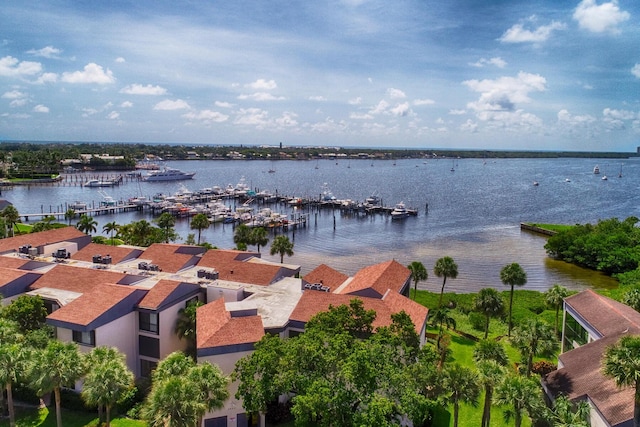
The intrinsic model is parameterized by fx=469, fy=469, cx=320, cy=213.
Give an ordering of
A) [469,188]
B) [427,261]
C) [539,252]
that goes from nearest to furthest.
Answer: [427,261], [539,252], [469,188]

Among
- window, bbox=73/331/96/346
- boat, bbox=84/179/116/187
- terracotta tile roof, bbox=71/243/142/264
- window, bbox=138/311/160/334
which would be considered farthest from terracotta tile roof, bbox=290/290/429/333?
boat, bbox=84/179/116/187

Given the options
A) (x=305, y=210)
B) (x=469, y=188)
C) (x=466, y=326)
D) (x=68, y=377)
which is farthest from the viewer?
(x=469, y=188)

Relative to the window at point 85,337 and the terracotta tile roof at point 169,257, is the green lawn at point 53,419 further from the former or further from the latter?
the terracotta tile roof at point 169,257

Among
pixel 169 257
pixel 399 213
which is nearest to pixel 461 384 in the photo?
pixel 169 257

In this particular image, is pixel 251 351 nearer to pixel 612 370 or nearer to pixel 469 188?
pixel 612 370

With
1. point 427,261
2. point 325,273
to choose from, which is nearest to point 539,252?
point 427,261

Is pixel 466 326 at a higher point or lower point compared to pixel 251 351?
lower

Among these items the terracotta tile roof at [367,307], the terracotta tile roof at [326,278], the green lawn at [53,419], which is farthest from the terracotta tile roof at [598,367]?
the green lawn at [53,419]
